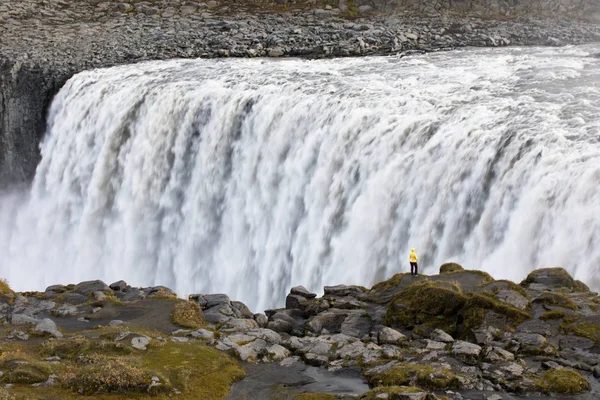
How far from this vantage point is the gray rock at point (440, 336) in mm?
20969

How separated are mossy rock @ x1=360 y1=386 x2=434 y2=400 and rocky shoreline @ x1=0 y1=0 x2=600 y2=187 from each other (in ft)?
117

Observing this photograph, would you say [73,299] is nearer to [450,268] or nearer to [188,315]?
[188,315]

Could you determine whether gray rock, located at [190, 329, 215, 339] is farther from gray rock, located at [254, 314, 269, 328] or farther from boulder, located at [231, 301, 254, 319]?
boulder, located at [231, 301, 254, 319]

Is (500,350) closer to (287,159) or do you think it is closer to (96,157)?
(287,159)

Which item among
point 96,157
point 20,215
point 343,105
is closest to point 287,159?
point 343,105

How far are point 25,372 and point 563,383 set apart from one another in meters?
12.5

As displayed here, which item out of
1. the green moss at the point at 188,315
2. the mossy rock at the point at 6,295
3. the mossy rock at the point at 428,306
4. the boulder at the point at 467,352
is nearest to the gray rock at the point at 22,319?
the mossy rock at the point at 6,295

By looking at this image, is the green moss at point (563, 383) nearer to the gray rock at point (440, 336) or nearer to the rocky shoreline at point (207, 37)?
the gray rock at point (440, 336)

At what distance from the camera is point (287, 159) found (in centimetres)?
3522

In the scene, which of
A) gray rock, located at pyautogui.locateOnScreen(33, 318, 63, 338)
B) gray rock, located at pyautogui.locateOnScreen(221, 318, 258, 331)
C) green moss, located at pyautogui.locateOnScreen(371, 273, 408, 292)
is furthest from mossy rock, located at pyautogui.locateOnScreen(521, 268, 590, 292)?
gray rock, located at pyautogui.locateOnScreen(33, 318, 63, 338)

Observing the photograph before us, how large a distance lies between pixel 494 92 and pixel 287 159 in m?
9.58

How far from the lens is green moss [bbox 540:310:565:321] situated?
21031mm

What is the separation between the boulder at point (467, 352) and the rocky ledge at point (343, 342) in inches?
1.3

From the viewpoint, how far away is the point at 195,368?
2042cm
